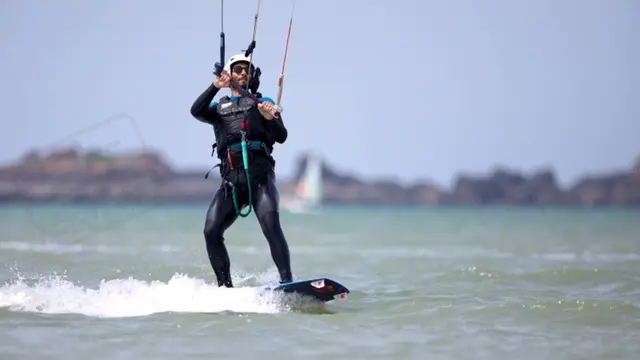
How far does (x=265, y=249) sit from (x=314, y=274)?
871 centimetres

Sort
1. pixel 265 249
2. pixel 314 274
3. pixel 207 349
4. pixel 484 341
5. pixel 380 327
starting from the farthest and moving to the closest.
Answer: pixel 265 249 → pixel 314 274 → pixel 380 327 → pixel 484 341 → pixel 207 349

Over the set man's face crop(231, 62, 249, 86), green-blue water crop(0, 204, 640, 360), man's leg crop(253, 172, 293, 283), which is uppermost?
man's face crop(231, 62, 249, 86)

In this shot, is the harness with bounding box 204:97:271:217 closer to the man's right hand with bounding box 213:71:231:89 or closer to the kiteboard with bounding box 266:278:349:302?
the man's right hand with bounding box 213:71:231:89

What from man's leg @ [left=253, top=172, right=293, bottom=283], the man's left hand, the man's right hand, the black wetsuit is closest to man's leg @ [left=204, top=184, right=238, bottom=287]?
the black wetsuit

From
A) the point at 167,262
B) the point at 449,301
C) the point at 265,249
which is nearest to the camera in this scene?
the point at 449,301

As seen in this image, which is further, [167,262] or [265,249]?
[265,249]

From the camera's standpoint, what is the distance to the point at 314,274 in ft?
53.8

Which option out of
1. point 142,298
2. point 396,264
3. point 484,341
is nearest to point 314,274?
point 396,264

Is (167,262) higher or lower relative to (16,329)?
higher

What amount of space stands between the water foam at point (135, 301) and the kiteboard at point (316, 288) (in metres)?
0.18

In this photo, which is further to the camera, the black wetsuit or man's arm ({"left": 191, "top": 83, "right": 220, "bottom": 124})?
the black wetsuit

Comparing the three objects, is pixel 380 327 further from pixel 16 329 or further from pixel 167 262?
pixel 167 262

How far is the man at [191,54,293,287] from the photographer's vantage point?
33.7 ft

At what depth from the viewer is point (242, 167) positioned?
1033 centimetres
